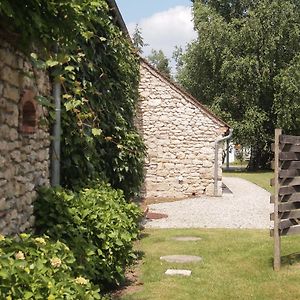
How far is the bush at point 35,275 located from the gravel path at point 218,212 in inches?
319

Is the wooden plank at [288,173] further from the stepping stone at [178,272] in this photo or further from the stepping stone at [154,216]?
the stepping stone at [154,216]

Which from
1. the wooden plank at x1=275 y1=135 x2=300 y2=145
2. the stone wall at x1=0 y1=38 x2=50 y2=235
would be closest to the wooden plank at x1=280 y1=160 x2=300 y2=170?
the wooden plank at x1=275 y1=135 x2=300 y2=145

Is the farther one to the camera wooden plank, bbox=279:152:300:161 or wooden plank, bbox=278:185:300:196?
wooden plank, bbox=278:185:300:196

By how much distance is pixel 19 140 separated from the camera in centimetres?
472

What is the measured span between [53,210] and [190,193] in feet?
42.4

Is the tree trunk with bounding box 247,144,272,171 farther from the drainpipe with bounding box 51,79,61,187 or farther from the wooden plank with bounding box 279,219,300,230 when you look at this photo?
the drainpipe with bounding box 51,79,61,187

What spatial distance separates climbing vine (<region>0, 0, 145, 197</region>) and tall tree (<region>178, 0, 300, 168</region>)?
797 inches

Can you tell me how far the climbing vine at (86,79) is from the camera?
3.98 metres

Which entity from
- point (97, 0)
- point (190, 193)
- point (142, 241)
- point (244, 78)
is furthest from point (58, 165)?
point (244, 78)

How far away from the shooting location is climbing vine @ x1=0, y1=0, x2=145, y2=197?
13.1 feet

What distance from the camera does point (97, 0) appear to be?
14.4 feet

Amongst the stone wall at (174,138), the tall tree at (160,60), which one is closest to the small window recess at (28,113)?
the stone wall at (174,138)

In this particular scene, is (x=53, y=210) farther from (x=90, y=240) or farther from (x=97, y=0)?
(x=97, y=0)

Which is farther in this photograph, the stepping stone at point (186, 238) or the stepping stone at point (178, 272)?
the stepping stone at point (186, 238)
